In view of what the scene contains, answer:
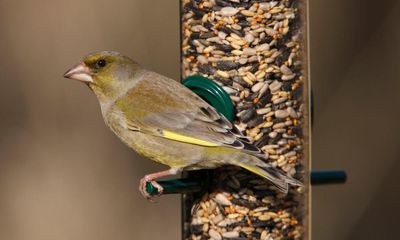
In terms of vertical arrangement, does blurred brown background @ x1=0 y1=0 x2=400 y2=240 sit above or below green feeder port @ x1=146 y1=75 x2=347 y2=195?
below

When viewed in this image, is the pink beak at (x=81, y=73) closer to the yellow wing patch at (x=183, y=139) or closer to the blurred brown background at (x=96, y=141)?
the yellow wing patch at (x=183, y=139)

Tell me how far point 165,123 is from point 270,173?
84cm

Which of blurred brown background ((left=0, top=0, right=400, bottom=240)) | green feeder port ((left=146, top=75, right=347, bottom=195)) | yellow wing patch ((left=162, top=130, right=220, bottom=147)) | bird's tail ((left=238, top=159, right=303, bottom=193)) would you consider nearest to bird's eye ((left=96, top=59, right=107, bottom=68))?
green feeder port ((left=146, top=75, right=347, bottom=195))

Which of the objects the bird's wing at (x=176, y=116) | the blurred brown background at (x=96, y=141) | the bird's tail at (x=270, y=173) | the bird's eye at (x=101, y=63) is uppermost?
the bird's eye at (x=101, y=63)

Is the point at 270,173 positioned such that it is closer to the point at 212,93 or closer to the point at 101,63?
the point at 212,93

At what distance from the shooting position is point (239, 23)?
7117 millimetres

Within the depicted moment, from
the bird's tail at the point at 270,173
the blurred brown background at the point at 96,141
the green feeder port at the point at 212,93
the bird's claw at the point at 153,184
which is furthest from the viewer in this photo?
the blurred brown background at the point at 96,141

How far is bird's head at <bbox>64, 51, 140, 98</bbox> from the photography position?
760cm

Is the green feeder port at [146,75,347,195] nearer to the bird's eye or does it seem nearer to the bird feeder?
the bird feeder

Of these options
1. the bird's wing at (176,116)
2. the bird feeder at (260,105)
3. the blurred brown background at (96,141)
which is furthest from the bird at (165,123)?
the blurred brown background at (96,141)

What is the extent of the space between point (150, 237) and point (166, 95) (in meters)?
3.20

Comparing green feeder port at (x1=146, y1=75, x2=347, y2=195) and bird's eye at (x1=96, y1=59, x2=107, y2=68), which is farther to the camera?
bird's eye at (x1=96, y1=59, x2=107, y2=68)

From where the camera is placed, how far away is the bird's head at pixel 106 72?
24.9 feet

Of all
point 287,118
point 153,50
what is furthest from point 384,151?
point 287,118
